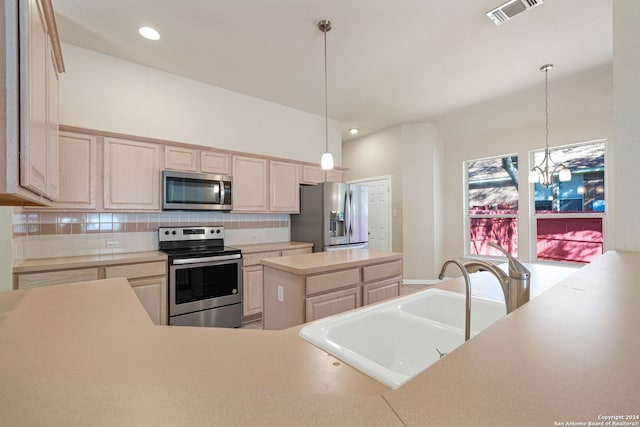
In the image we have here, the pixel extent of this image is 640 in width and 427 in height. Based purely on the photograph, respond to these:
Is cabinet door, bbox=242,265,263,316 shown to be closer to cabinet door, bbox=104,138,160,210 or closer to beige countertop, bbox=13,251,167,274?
beige countertop, bbox=13,251,167,274

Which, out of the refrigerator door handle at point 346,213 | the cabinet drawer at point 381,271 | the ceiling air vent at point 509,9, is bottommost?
the cabinet drawer at point 381,271

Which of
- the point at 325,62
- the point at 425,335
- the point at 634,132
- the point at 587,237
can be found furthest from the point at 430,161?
the point at 425,335

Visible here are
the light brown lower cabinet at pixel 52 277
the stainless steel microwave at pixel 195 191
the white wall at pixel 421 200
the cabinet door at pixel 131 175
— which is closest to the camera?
the light brown lower cabinet at pixel 52 277

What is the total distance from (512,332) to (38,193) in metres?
1.62

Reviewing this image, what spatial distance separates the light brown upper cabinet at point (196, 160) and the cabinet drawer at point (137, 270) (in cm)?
107

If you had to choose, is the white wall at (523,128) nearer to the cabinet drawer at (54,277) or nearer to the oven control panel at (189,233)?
the oven control panel at (189,233)

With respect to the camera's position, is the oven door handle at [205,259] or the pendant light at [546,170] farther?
the pendant light at [546,170]

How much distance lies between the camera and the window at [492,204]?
14.5ft

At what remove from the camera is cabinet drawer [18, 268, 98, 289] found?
2.14 metres

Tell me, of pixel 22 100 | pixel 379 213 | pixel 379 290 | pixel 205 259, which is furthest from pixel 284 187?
pixel 22 100

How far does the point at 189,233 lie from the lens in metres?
3.28

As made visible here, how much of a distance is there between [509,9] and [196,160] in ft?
10.7

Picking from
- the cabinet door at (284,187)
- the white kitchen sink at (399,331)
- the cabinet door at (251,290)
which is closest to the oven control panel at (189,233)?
the cabinet door at (251,290)

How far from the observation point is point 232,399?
18.1 inches
